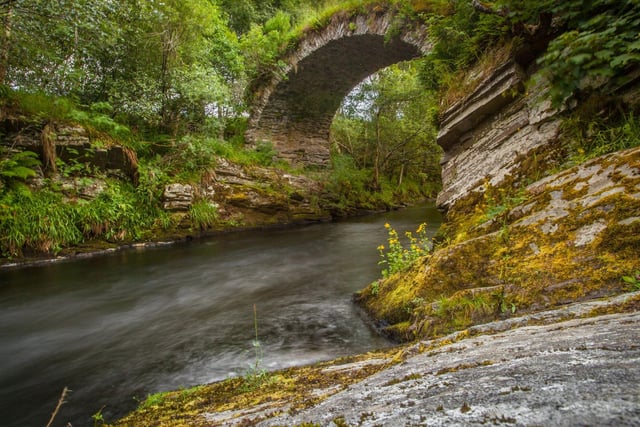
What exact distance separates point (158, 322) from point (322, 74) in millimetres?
11791

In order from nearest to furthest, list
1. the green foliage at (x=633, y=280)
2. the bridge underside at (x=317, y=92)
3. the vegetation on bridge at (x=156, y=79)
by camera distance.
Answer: the green foliage at (x=633, y=280) → the vegetation on bridge at (x=156, y=79) → the bridge underside at (x=317, y=92)

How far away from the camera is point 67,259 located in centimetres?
732

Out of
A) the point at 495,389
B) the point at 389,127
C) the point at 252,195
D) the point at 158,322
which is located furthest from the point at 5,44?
the point at 389,127

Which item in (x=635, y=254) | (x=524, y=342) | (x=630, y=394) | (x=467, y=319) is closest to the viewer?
(x=630, y=394)

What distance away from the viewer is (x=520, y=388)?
641 mm

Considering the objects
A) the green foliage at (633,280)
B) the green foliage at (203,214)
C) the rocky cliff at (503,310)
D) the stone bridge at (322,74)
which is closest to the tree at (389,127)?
the stone bridge at (322,74)

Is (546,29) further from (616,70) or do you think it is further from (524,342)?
(524,342)

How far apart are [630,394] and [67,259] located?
903cm

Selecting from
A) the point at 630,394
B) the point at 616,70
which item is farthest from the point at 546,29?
the point at 630,394

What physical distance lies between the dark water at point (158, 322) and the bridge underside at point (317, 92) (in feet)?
24.6

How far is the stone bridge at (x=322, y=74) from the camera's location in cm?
1007

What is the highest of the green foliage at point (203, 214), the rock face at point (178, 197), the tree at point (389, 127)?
the tree at point (389, 127)

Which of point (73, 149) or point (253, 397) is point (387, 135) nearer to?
point (73, 149)

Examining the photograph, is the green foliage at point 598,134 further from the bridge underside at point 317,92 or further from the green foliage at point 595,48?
the bridge underside at point 317,92
